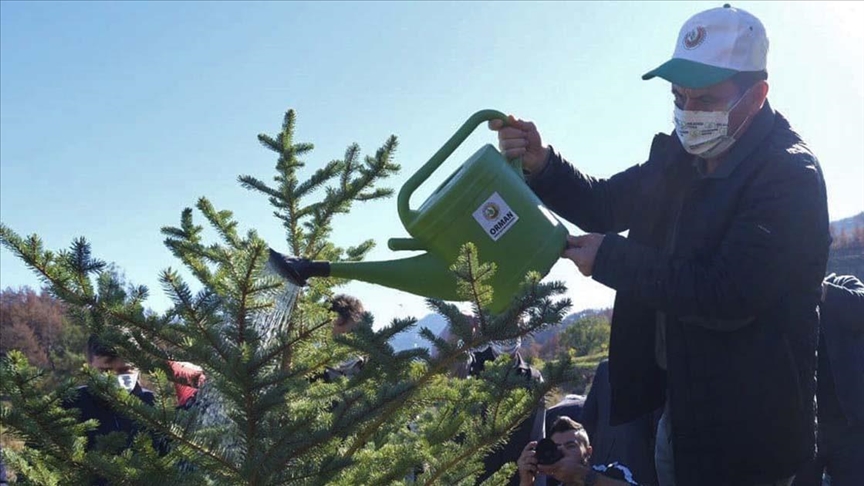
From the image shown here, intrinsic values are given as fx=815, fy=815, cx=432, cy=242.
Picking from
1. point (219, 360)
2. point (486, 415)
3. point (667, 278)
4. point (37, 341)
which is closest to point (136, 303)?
point (219, 360)

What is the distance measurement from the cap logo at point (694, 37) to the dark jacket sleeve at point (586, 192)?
1.45 ft

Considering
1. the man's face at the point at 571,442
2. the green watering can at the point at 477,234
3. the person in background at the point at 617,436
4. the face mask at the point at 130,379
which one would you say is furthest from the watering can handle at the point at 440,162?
the man's face at the point at 571,442

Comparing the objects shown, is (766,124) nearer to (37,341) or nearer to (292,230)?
(292,230)

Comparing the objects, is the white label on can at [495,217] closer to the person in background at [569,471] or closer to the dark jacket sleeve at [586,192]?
the dark jacket sleeve at [586,192]

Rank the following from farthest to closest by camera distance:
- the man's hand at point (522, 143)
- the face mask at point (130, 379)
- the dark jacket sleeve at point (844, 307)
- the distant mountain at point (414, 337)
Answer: the dark jacket sleeve at point (844, 307) < the face mask at point (130, 379) < the man's hand at point (522, 143) < the distant mountain at point (414, 337)

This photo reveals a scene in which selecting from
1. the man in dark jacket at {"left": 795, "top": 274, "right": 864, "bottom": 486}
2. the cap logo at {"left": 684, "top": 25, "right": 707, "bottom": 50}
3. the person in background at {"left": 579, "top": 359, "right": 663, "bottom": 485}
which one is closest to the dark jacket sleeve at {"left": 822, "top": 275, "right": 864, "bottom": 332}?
the man in dark jacket at {"left": 795, "top": 274, "right": 864, "bottom": 486}

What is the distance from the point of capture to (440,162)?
2.23 metres

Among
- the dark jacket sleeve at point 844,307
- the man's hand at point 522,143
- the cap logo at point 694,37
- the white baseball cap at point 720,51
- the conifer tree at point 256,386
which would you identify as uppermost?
the man's hand at point 522,143

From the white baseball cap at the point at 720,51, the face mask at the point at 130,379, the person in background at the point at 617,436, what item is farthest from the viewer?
the person in background at the point at 617,436

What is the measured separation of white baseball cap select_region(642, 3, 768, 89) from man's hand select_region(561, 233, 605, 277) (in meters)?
0.45

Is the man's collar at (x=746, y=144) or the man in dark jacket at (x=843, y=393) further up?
the man's collar at (x=746, y=144)

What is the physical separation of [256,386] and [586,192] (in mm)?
1191

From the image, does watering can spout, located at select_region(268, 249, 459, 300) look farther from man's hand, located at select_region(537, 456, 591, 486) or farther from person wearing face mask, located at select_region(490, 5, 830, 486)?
man's hand, located at select_region(537, 456, 591, 486)

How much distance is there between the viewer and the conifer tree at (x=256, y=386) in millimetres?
1710
